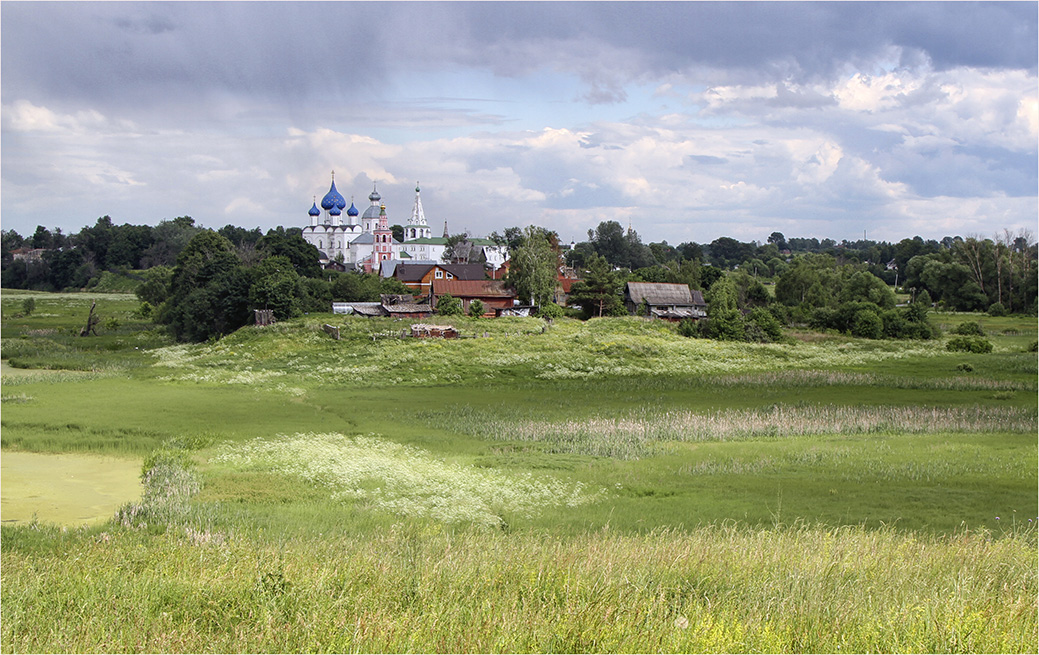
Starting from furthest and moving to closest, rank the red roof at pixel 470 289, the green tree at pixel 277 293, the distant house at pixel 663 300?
the red roof at pixel 470 289
the distant house at pixel 663 300
the green tree at pixel 277 293

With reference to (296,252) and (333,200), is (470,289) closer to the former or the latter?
(296,252)

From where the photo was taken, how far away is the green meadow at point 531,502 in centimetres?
680

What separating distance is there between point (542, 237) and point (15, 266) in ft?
300

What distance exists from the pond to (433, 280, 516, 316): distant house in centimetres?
5451

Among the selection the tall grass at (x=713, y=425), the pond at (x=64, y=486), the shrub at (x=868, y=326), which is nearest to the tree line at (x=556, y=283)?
the shrub at (x=868, y=326)

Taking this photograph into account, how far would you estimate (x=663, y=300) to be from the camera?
240 ft

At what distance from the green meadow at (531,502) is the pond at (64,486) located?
0.49m

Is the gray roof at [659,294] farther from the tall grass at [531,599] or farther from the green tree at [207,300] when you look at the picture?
the tall grass at [531,599]

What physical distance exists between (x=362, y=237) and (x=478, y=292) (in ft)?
193

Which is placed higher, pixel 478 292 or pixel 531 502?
pixel 478 292

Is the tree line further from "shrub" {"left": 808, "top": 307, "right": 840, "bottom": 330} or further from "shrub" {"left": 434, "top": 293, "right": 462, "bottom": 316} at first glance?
"shrub" {"left": 434, "top": 293, "right": 462, "bottom": 316}

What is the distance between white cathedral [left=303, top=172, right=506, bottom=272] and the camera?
13088 cm

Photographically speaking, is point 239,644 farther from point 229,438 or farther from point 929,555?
point 229,438

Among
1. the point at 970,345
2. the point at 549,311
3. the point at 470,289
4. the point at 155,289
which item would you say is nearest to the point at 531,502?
the point at 970,345
